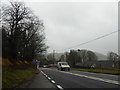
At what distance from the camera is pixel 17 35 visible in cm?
4262

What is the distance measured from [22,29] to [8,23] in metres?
4.13

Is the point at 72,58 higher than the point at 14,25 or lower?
lower

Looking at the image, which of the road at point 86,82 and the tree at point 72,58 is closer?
the road at point 86,82

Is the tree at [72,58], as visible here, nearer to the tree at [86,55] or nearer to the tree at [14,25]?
the tree at [86,55]

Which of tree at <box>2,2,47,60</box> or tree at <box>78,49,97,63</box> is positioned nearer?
tree at <box>2,2,47,60</box>

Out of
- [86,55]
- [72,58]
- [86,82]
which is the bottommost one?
[72,58]

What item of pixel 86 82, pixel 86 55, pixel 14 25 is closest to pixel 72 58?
pixel 86 55

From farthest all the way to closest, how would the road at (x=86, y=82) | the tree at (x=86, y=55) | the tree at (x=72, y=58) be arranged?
the tree at (x=86, y=55), the tree at (x=72, y=58), the road at (x=86, y=82)

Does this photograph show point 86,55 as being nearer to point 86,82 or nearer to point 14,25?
point 14,25

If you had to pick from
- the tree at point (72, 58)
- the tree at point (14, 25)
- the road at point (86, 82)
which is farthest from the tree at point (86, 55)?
the road at point (86, 82)

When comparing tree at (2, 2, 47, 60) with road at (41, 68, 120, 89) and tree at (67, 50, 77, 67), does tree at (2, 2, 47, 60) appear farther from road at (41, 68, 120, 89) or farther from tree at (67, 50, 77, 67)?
tree at (67, 50, 77, 67)

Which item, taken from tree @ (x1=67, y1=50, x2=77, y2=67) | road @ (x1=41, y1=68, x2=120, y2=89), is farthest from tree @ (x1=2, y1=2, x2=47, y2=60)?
tree @ (x1=67, y1=50, x2=77, y2=67)

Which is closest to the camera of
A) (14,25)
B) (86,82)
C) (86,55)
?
(86,82)

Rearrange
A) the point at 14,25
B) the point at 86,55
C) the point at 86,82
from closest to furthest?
the point at 86,82, the point at 14,25, the point at 86,55
